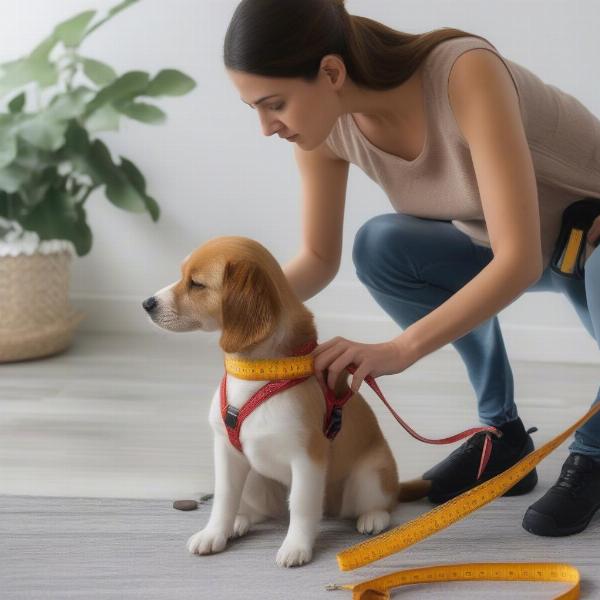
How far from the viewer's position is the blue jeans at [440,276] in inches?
78.9

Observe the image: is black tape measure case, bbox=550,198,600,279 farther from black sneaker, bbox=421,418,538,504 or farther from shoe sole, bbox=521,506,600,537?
shoe sole, bbox=521,506,600,537

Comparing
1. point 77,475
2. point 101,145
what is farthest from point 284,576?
point 101,145

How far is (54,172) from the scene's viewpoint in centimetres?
315

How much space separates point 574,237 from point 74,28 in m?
1.85

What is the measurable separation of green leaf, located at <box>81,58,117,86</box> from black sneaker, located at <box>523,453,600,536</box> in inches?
79.5

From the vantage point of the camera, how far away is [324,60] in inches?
62.6

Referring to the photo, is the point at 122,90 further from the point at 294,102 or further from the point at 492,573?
the point at 492,573

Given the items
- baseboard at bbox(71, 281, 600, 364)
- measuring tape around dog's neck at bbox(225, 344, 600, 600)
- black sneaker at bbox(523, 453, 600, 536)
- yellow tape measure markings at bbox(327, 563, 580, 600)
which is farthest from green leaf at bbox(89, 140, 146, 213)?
yellow tape measure markings at bbox(327, 563, 580, 600)

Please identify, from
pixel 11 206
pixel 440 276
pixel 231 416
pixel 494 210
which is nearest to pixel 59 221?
pixel 11 206

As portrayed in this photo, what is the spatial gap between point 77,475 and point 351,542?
663 mm

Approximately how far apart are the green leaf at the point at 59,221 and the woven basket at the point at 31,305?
2.4 inches

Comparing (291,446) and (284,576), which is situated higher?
(291,446)

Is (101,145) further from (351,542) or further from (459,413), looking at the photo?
(351,542)

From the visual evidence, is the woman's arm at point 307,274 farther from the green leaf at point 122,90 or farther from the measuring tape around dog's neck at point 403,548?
the green leaf at point 122,90
